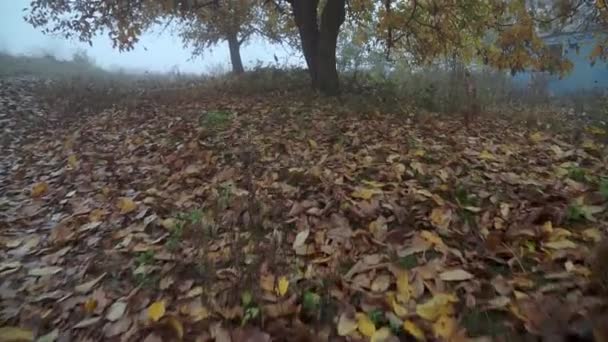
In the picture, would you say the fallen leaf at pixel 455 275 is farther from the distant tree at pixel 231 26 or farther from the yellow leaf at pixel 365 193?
the distant tree at pixel 231 26

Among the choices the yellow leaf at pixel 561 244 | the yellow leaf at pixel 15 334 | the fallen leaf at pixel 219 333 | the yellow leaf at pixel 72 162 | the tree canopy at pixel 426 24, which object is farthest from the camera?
the tree canopy at pixel 426 24

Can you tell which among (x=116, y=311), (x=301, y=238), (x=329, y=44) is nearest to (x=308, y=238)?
(x=301, y=238)

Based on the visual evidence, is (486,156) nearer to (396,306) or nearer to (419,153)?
(419,153)

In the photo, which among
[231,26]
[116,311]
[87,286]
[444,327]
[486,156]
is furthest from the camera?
[231,26]

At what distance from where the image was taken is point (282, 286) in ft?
6.98

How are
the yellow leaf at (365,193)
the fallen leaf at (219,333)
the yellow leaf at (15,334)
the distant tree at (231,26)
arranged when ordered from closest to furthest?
the fallen leaf at (219,333) < the yellow leaf at (15,334) < the yellow leaf at (365,193) < the distant tree at (231,26)

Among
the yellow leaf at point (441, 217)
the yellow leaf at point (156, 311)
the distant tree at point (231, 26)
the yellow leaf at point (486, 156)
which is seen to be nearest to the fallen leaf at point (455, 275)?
the yellow leaf at point (441, 217)

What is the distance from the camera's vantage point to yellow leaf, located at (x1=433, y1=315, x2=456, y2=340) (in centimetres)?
174

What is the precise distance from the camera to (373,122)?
17.9ft

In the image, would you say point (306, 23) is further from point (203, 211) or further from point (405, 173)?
point (203, 211)

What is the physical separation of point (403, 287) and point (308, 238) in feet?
2.48

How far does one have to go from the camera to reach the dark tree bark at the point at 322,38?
7.17m

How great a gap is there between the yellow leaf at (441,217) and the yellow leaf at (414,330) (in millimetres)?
920

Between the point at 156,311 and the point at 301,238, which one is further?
the point at 301,238
